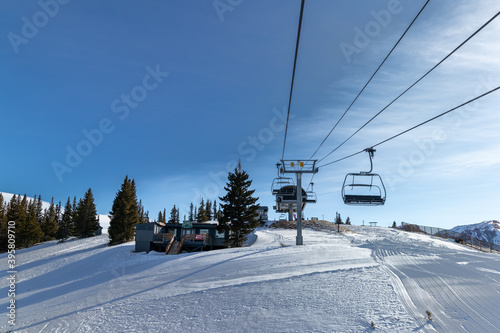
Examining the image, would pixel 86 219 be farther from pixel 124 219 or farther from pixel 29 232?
pixel 124 219

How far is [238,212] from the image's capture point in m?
40.9

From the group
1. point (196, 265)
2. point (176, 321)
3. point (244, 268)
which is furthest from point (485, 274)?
point (196, 265)

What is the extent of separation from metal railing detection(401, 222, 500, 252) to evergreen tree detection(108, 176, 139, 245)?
5130cm

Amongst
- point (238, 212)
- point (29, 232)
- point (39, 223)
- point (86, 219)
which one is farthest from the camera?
point (39, 223)

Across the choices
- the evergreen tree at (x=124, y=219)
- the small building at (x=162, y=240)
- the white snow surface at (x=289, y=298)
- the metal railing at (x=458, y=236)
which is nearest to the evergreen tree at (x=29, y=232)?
the evergreen tree at (x=124, y=219)

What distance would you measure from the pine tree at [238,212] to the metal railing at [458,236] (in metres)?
27.0

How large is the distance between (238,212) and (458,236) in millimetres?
32908

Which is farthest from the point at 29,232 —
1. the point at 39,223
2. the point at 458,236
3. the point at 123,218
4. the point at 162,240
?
the point at 458,236

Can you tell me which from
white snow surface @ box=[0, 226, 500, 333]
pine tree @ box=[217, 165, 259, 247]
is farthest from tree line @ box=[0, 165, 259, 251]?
white snow surface @ box=[0, 226, 500, 333]

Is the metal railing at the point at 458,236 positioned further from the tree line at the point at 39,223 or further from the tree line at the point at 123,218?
the tree line at the point at 39,223

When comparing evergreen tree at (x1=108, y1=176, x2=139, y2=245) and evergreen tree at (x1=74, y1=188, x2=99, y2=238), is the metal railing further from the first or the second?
evergreen tree at (x1=74, y1=188, x2=99, y2=238)

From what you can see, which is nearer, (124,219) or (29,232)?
(124,219)

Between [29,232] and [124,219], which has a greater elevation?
[124,219]

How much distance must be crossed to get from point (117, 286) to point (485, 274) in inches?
734
